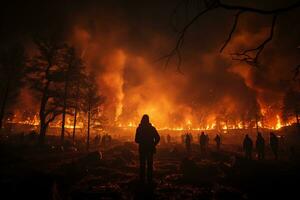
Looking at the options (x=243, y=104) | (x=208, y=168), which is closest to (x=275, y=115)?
(x=243, y=104)

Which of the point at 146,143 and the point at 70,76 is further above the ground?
the point at 70,76

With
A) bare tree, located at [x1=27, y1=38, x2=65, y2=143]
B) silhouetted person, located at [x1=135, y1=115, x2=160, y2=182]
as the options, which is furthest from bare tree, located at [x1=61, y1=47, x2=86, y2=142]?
silhouetted person, located at [x1=135, y1=115, x2=160, y2=182]

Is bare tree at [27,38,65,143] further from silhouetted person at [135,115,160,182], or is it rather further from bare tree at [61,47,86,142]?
silhouetted person at [135,115,160,182]

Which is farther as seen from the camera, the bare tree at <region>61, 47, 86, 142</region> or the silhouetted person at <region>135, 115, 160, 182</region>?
the bare tree at <region>61, 47, 86, 142</region>

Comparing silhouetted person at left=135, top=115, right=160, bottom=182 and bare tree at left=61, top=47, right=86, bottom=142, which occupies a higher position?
bare tree at left=61, top=47, right=86, bottom=142

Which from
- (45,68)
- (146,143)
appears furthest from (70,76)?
(146,143)

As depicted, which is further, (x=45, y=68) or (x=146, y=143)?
(x=45, y=68)

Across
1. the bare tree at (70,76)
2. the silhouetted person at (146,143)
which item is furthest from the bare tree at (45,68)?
the silhouetted person at (146,143)

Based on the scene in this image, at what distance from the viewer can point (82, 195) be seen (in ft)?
20.5

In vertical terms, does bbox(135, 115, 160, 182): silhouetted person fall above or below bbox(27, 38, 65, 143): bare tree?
below

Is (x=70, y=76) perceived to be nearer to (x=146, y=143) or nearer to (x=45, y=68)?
(x=45, y=68)

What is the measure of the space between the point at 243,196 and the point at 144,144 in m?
3.93

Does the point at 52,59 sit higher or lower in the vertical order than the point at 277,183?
higher

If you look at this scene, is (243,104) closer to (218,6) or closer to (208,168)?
(208,168)
